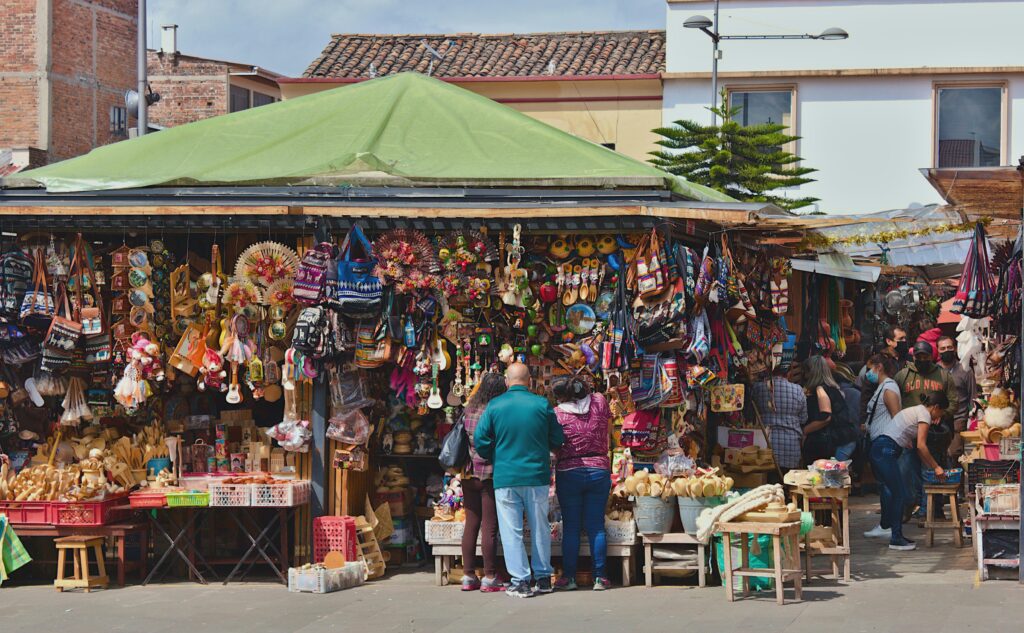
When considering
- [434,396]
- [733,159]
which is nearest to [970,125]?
[733,159]

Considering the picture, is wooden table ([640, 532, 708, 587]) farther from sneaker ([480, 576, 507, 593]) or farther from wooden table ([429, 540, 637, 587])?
sneaker ([480, 576, 507, 593])

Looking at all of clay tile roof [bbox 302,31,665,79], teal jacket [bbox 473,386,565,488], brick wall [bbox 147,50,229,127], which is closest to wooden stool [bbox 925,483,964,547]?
teal jacket [bbox 473,386,565,488]

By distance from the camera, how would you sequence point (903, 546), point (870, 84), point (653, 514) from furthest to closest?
1. point (870, 84)
2. point (903, 546)
3. point (653, 514)

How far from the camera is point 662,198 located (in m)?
11.6

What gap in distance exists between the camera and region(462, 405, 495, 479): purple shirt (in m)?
10.6

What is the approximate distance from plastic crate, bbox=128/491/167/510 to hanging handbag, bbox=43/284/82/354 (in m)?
1.34

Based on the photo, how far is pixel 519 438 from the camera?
10250mm

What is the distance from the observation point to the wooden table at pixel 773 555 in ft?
32.5

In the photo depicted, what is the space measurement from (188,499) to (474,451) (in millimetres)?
2275

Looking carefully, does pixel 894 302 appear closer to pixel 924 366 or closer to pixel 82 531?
pixel 924 366

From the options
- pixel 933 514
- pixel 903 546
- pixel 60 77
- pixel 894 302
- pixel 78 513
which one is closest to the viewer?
pixel 78 513

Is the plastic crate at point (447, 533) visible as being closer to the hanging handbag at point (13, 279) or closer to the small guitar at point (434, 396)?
the small guitar at point (434, 396)

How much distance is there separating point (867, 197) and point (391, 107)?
16346 millimetres

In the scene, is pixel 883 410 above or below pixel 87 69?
below
